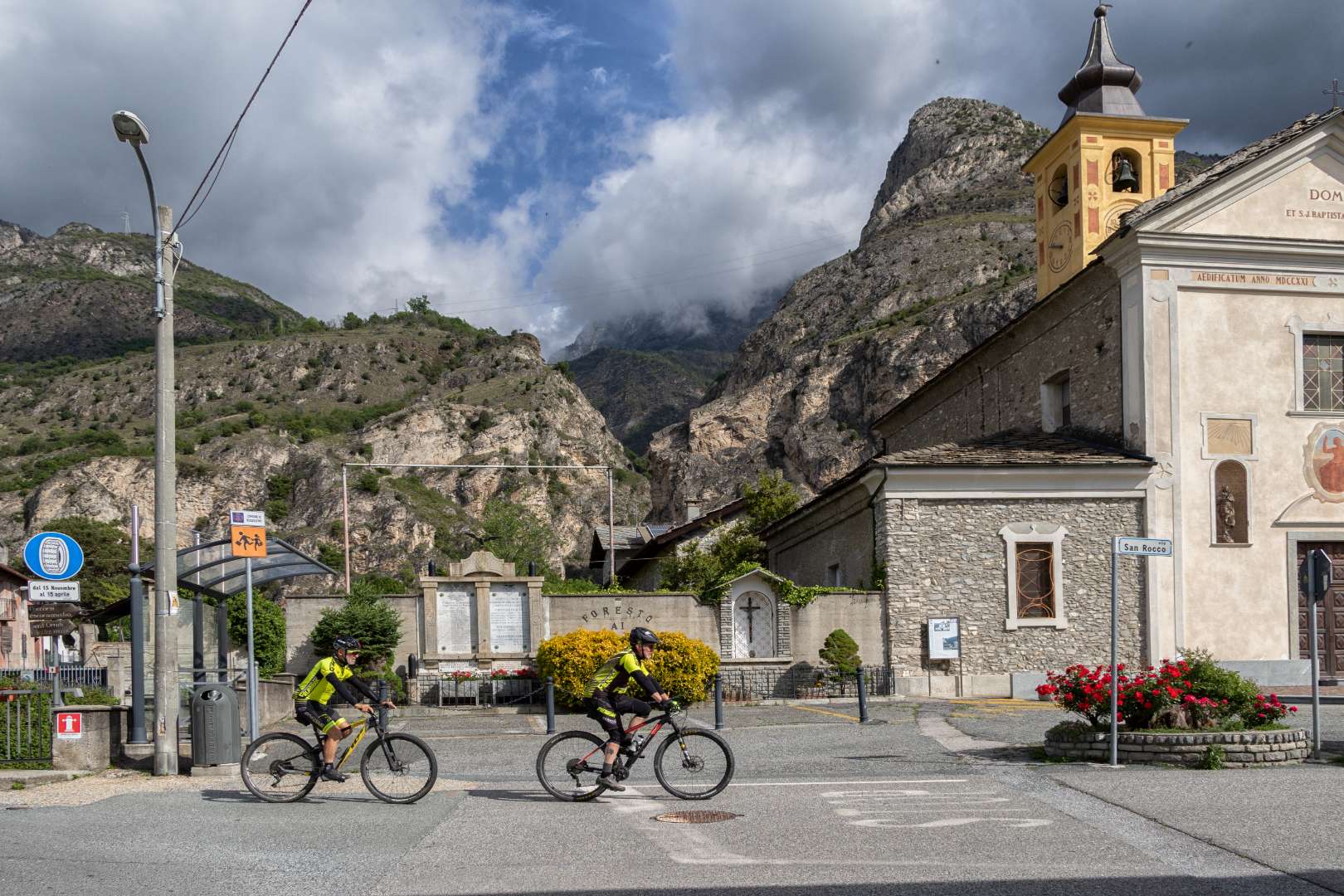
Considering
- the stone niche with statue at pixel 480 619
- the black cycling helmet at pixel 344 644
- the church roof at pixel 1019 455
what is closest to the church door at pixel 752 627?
the church roof at pixel 1019 455

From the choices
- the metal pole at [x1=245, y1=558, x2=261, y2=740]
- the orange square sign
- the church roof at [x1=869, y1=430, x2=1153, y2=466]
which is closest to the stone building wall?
the church roof at [x1=869, y1=430, x2=1153, y2=466]

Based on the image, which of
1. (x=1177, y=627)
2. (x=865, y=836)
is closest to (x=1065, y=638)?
(x=1177, y=627)

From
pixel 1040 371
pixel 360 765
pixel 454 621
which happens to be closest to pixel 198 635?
pixel 360 765

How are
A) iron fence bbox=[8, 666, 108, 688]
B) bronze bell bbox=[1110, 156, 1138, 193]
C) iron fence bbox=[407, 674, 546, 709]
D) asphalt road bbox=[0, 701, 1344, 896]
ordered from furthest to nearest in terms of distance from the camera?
bronze bell bbox=[1110, 156, 1138, 193] < iron fence bbox=[8, 666, 108, 688] < iron fence bbox=[407, 674, 546, 709] < asphalt road bbox=[0, 701, 1344, 896]

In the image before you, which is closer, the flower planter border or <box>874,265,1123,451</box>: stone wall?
the flower planter border

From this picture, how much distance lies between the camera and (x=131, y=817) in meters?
10.3

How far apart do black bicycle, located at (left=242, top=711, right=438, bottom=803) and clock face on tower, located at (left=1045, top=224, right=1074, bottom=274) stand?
28688 millimetres

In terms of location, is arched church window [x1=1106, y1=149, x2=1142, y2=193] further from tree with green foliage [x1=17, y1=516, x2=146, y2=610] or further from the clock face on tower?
tree with green foliage [x1=17, y1=516, x2=146, y2=610]

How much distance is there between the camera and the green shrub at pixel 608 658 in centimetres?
2244

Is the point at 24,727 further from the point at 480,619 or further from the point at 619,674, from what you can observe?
the point at 480,619

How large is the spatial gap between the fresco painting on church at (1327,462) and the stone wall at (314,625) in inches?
767

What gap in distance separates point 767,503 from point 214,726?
31925 millimetres

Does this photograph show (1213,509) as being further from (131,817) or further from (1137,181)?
(131,817)

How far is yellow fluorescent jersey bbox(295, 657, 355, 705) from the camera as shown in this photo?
11.1 metres
